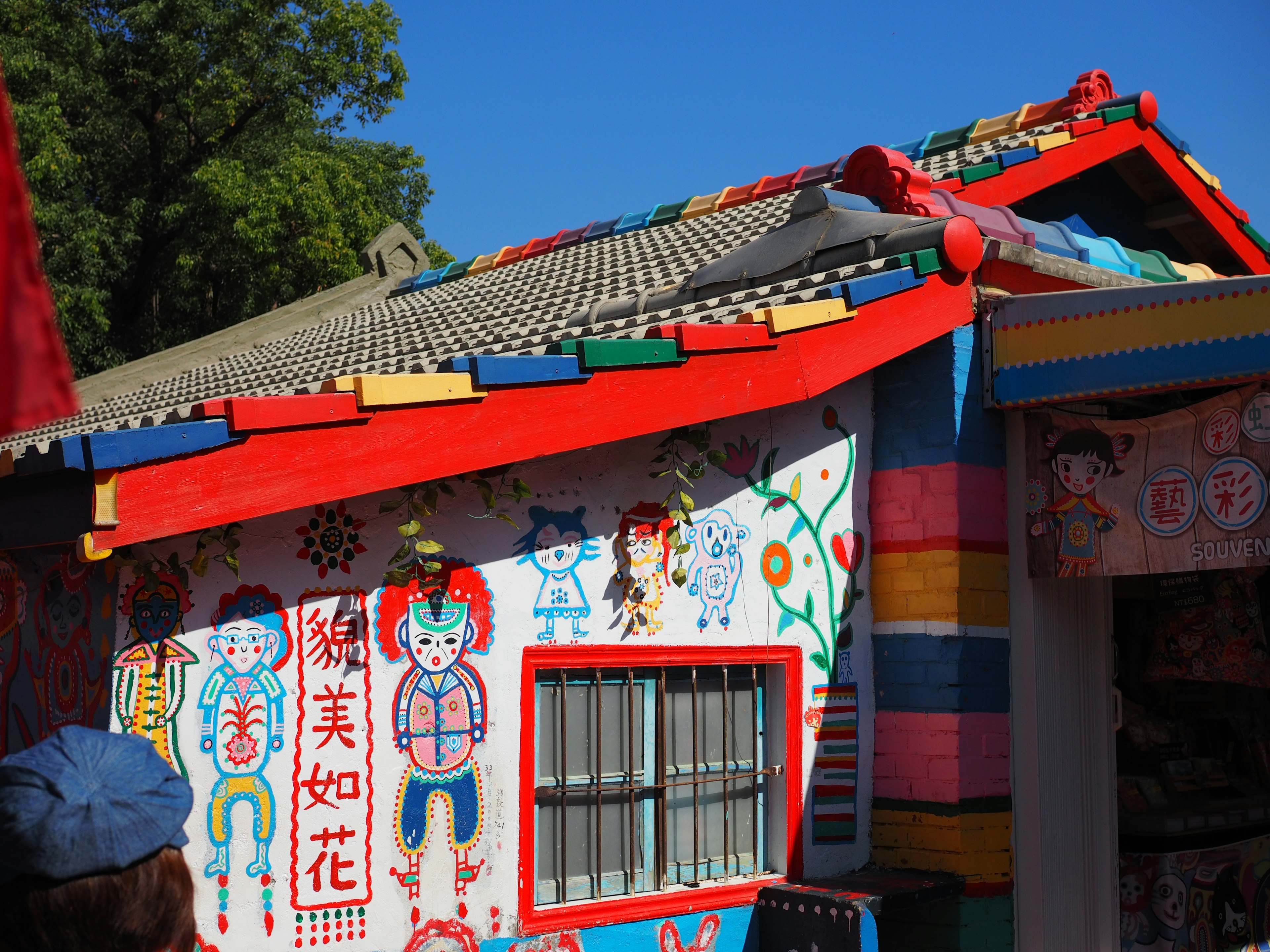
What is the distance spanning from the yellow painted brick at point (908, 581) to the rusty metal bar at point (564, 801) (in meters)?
1.85

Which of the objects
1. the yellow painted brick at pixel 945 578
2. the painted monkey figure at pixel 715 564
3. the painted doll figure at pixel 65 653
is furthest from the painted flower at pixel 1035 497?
the painted doll figure at pixel 65 653

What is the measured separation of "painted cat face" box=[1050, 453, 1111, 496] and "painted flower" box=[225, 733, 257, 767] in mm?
3875

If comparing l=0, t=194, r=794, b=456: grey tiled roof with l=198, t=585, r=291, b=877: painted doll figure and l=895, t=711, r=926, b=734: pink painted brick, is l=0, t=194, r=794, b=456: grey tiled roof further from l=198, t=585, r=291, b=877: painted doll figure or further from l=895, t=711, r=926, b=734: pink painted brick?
l=895, t=711, r=926, b=734: pink painted brick

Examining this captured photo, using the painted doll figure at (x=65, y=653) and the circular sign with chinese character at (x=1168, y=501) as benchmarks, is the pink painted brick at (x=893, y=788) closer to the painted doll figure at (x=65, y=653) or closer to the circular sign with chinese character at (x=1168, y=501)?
the circular sign with chinese character at (x=1168, y=501)

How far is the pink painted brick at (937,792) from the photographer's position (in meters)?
5.63

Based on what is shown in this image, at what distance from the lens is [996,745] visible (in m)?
5.77

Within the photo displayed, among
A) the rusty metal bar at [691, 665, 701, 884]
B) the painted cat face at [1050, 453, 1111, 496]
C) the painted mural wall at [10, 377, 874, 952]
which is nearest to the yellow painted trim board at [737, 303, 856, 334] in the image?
the painted mural wall at [10, 377, 874, 952]

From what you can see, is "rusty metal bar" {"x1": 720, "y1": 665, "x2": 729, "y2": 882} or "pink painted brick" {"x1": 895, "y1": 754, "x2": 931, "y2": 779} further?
"pink painted brick" {"x1": 895, "y1": 754, "x2": 931, "y2": 779}

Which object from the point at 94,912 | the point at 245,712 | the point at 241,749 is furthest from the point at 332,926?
the point at 94,912

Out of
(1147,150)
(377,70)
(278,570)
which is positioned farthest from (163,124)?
(278,570)

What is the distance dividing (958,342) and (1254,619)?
3095 mm

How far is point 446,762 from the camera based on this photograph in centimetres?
466

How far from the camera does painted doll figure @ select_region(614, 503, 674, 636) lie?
5.22m

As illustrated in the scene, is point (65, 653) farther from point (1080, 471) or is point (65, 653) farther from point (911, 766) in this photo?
point (1080, 471)
